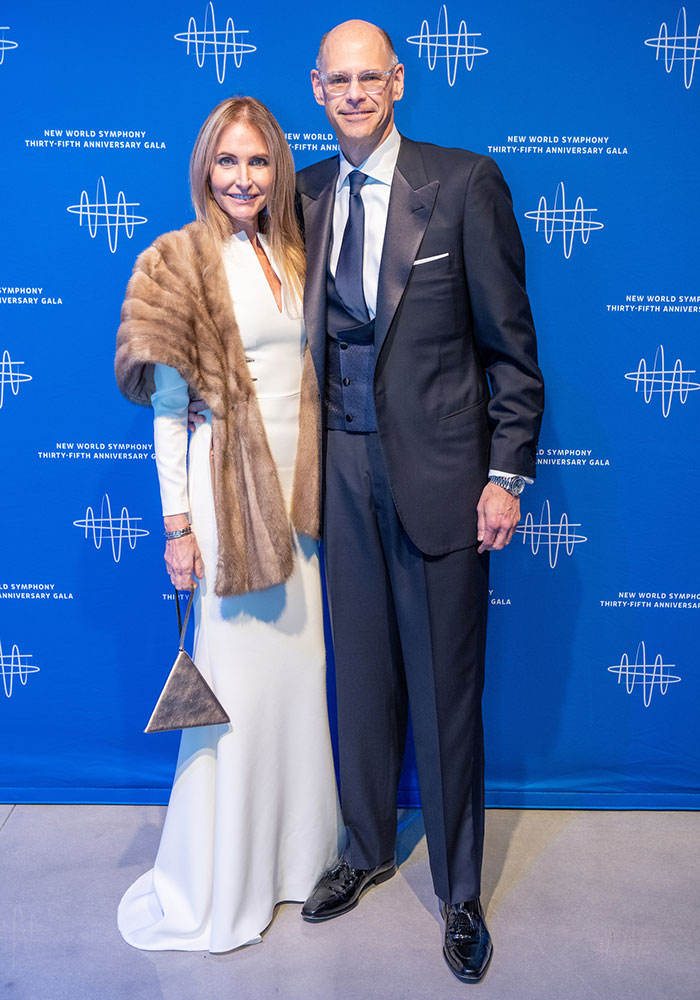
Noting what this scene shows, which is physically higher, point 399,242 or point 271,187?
point 271,187

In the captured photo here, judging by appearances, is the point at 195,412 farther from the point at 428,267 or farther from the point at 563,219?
the point at 563,219

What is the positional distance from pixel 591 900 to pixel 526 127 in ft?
6.47

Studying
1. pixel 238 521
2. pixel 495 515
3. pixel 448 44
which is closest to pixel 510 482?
pixel 495 515

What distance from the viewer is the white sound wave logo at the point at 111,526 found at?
2.72 metres

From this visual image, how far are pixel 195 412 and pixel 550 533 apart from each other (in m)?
1.13

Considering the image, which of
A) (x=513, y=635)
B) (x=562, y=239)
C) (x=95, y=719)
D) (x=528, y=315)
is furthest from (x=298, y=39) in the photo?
(x=95, y=719)

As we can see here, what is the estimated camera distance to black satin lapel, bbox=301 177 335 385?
199cm

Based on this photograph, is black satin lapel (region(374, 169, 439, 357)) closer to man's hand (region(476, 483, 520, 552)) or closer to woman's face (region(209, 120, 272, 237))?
woman's face (region(209, 120, 272, 237))

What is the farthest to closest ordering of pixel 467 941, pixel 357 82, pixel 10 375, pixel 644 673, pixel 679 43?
pixel 644 673 < pixel 10 375 < pixel 679 43 < pixel 467 941 < pixel 357 82

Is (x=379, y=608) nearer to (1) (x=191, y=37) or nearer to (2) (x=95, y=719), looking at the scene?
(2) (x=95, y=719)

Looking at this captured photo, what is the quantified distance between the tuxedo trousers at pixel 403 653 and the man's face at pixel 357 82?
2.08 feet

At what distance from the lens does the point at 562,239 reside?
8.14 feet

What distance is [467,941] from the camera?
211 centimetres

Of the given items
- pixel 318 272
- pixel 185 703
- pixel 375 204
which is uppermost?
pixel 375 204
